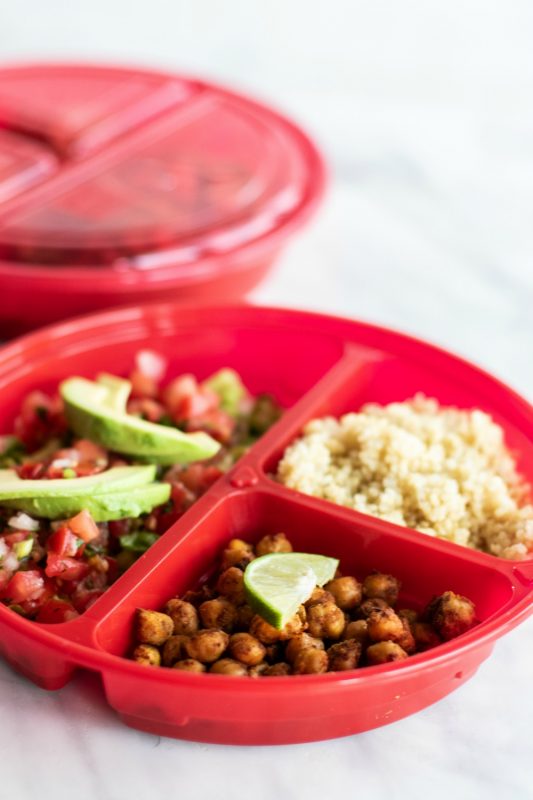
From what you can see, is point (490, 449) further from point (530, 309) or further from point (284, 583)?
point (530, 309)

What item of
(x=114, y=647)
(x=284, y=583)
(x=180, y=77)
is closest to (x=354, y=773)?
(x=284, y=583)

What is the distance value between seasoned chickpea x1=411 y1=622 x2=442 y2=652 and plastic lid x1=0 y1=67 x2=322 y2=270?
4.00 ft

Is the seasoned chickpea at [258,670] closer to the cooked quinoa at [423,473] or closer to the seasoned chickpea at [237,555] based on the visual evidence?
the seasoned chickpea at [237,555]

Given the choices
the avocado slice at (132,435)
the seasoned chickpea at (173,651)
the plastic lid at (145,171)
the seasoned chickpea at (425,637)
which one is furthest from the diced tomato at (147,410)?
the seasoned chickpea at (425,637)

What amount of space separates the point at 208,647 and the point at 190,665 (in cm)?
4

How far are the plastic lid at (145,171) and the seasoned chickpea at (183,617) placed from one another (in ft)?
3.52

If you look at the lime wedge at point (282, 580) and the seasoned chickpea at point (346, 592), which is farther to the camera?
the seasoned chickpea at point (346, 592)

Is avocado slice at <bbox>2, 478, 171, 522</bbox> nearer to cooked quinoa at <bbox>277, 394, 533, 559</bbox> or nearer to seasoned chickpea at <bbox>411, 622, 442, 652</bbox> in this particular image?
cooked quinoa at <bbox>277, 394, 533, 559</bbox>

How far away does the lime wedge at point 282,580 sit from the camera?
1785mm

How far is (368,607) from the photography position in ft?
6.16

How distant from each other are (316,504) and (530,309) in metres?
1.33

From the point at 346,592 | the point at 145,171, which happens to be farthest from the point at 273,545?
the point at 145,171

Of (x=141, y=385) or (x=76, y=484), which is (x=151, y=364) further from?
(x=76, y=484)

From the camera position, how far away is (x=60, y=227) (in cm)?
273
